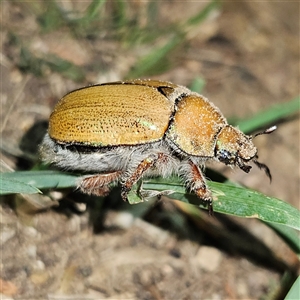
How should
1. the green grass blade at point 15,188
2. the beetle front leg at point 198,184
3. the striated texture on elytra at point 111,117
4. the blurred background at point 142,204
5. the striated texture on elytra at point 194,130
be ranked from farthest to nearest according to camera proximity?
the blurred background at point 142,204
the striated texture on elytra at point 194,130
the striated texture on elytra at point 111,117
the beetle front leg at point 198,184
the green grass blade at point 15,188

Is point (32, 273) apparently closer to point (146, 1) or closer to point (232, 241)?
point (232, 241)

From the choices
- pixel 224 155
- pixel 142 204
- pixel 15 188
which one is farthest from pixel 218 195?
pixel 15 188

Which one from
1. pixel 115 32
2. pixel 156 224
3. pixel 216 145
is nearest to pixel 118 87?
pixel 216 145

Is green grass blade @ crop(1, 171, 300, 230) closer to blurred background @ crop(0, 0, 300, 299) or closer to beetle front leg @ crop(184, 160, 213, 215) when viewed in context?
beetle front leg @ crop(184, 160, 213, 215)

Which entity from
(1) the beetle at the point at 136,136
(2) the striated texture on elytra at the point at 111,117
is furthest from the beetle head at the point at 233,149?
(2) the striated texture on elytra at the point at 111,117

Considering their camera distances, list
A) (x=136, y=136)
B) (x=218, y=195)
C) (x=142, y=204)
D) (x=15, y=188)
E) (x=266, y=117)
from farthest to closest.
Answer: (x=266, y=117)
(x=142, y=204)
(x=136, y=136)
(x=218, y=195)
(x=15, y=188)

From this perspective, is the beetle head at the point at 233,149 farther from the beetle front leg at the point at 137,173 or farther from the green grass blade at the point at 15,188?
the green grass blade at the point at 15,188

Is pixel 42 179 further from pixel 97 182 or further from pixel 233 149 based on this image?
pixel 233 149

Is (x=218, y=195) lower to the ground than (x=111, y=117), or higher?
lower
